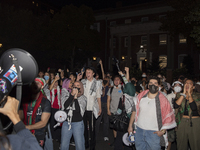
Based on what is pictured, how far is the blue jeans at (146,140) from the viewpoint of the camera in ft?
13.4

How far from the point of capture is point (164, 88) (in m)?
6.63

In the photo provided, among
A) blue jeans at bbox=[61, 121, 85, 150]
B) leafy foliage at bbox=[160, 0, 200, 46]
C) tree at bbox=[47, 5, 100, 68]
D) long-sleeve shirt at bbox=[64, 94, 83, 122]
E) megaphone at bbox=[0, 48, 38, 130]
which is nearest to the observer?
megaphone at bbox=[0, 48, 38, 130]

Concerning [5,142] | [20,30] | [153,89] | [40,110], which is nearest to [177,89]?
[153,89]

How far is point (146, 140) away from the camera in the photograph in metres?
4.18

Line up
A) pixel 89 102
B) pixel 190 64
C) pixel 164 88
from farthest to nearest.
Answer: pixel 190 64
pixel 164 88
pixel 89 102

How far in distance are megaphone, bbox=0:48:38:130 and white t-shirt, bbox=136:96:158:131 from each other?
112 inches

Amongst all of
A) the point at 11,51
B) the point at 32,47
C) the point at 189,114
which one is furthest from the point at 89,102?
the point at 32,47

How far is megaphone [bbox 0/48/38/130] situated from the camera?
60.5 inches

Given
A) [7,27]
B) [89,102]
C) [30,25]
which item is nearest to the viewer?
[89,102]

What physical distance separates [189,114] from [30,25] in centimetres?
2857

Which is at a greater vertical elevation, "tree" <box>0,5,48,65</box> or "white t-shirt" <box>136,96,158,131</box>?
"tree" <box>0,5,48,65</box>

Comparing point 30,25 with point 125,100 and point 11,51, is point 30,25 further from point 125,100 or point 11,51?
point 11,51

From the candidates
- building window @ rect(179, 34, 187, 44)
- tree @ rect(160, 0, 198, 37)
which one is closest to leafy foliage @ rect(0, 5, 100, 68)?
building window @ rect(179, 34, 187, 44)

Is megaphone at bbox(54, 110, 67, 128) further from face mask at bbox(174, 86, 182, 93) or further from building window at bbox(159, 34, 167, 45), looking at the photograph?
building window at bbox(159, 34, 167, 45)
